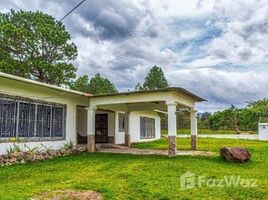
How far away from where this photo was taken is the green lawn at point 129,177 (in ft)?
22.8

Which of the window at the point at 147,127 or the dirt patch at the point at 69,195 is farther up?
the window at the point at 147,127

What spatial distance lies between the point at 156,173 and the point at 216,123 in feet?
103

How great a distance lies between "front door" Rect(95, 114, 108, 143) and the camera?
19750 millimetres

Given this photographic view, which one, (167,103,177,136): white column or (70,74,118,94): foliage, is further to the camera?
(70,74,118,94): foliage

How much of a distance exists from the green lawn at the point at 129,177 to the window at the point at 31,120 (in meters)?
1.58

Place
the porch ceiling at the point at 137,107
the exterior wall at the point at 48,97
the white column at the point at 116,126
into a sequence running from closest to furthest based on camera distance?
1. the exterior wall at the point at 48,97
2. the porch ceiling at the point at 137,107
3. the white column at the point at 116,126

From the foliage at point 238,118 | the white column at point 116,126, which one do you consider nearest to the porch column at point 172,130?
the white column at point 116,126

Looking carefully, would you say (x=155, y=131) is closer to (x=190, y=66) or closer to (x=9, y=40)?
(x=190, y=66)

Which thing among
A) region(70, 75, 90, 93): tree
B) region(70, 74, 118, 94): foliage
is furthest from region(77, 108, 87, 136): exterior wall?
region(70, 74, 118, 94): foliage

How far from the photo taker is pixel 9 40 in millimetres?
24484

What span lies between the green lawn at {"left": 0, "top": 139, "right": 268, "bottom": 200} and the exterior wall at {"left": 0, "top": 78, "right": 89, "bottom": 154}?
Answer: 2.24 m

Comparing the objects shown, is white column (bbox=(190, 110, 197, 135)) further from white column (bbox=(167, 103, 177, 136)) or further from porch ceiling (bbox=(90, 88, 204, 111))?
white column (bbox=(167, 103, 177, 136))

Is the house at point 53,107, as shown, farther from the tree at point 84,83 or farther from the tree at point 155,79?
the tree at point 155,79

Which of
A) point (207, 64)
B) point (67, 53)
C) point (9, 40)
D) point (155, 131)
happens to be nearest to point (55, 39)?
point (67, 53)
